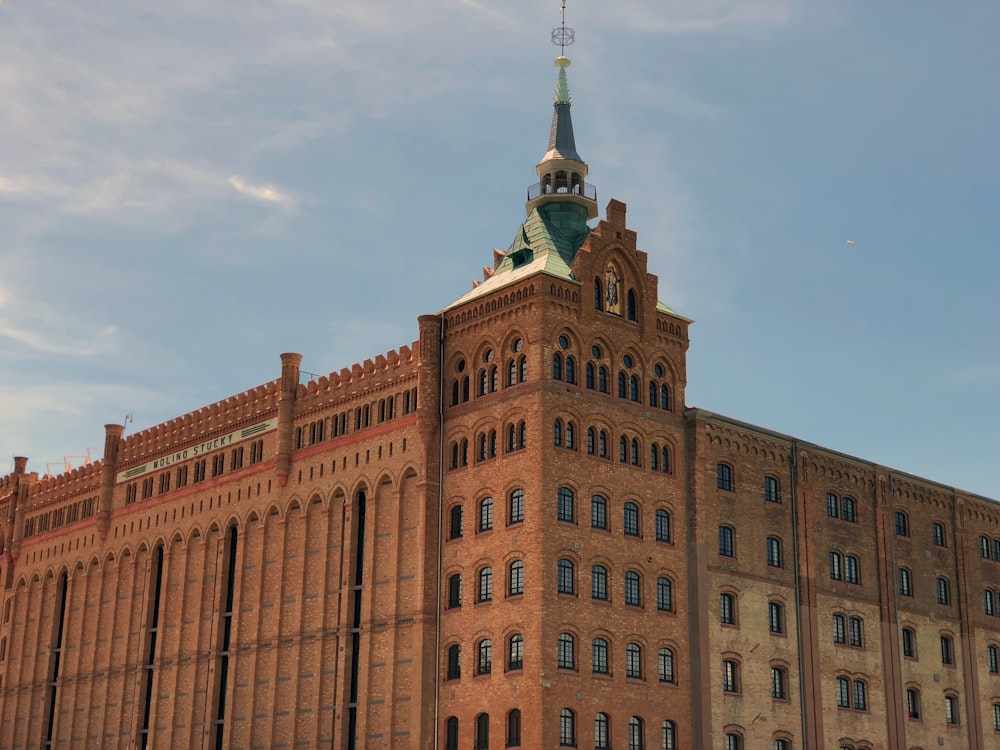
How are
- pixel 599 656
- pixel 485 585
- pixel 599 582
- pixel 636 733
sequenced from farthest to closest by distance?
pixel 485 585 → pixel 599 582 → pixel 636 733 → pixel 599 656

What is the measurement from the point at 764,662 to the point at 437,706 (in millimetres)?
16277

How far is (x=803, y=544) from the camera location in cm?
7331

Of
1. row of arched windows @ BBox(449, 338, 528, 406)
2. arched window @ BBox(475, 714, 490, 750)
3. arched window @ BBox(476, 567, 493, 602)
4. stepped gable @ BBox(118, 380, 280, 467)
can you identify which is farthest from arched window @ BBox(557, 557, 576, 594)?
stepped gable @ BBox(118, 380, 280, 467)

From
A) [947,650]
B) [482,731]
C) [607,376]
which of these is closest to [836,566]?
[947,650]

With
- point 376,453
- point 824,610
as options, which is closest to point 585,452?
point 376,453

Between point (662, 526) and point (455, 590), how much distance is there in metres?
10.3

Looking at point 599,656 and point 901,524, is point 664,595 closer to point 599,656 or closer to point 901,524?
point 599,656

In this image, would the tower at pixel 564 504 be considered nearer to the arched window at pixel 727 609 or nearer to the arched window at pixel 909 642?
the arched window at pixel 727 609

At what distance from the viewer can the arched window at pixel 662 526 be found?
222 ft

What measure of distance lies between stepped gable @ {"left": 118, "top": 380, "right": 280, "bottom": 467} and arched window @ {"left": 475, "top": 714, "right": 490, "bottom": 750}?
77.4ft

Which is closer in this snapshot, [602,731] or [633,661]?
[602,731]

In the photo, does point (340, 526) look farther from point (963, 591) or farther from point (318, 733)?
point (963, 591)

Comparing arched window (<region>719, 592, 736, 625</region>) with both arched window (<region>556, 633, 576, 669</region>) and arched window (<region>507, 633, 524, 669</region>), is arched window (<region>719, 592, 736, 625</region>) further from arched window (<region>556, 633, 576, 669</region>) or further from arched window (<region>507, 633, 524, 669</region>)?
arched window (<region>507, 633, 524, 669</region>)

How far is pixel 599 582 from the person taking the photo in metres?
64.8
